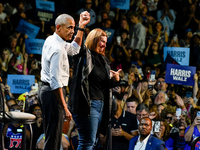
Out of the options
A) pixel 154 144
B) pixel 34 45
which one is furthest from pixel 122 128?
pixel 34 45

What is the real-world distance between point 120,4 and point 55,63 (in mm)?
4824

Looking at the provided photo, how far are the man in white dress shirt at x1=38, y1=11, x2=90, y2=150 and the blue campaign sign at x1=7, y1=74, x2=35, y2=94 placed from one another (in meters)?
3.45

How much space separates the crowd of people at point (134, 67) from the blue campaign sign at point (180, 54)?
30 centimetres

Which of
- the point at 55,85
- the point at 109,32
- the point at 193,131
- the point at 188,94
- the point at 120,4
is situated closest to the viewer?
the point at 55,85

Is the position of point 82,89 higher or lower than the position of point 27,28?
lower

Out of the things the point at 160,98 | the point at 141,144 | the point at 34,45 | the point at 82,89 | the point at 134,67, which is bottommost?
the point at 141,144

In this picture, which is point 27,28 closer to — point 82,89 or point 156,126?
point 156,126

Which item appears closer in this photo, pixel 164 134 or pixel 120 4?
pixel 164 134

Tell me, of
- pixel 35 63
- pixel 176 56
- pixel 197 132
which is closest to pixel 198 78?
pixel 176 56

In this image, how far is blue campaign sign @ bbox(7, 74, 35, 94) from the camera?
575 cm

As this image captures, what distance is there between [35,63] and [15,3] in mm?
1483

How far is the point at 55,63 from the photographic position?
7.55 feet

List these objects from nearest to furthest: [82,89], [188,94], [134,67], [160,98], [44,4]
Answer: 1. [82,89]
2. [160,98]
3. [188,94]
4. [134,67]
5. [44,4]

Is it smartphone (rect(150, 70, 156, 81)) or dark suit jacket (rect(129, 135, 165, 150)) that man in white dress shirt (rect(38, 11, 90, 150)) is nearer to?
dark suit jacket (rect(129, 135, 165, 150))
